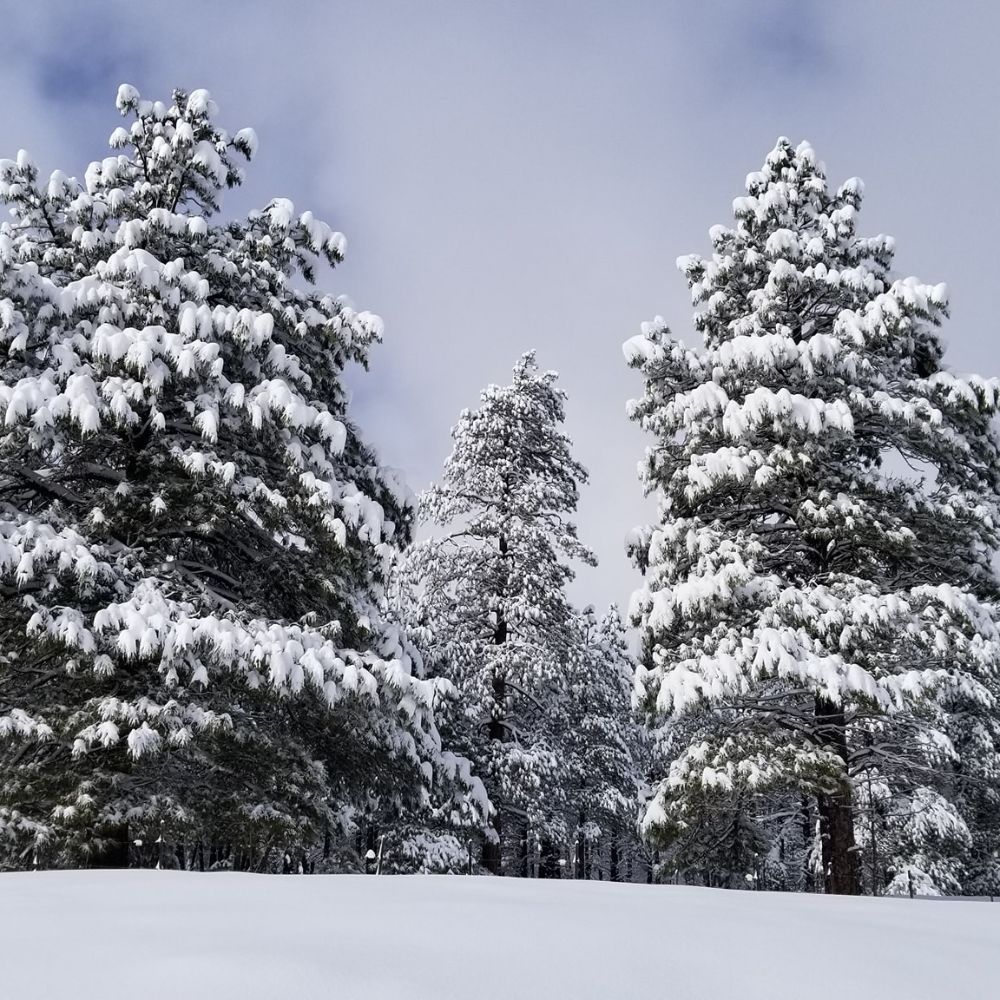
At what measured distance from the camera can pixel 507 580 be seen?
1800 centimetres

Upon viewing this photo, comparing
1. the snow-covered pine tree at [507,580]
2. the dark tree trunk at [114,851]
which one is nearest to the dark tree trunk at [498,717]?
the snow-covered pine tree at [507,580]

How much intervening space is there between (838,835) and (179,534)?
8.53 meters

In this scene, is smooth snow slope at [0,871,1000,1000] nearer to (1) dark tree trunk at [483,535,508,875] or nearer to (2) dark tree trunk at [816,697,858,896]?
(2) dark tree trunk at [816,697,858,896]

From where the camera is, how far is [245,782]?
887 centimetres

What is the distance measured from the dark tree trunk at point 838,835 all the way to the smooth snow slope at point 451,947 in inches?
239

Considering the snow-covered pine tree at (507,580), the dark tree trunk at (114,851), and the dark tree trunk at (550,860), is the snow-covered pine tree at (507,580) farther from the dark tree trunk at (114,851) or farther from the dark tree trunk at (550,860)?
the dark tree trunk at (114,851)

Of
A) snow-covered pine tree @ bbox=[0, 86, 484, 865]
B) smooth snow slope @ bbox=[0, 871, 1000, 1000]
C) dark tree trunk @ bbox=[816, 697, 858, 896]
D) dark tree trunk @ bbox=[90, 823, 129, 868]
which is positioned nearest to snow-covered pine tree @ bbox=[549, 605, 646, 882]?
dark tree trunk @ bbox=[816, 697, 858, 896]

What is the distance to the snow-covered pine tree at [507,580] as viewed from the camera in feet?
55.4

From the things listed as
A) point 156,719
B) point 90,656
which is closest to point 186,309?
point 90,656

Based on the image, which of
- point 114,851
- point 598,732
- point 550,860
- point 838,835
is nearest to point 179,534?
point 114,851

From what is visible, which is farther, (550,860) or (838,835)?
(550,860)

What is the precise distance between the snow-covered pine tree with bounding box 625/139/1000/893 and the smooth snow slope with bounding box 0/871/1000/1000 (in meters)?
5.53

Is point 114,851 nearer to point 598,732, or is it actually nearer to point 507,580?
point 507,580

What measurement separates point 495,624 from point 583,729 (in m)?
7.43
